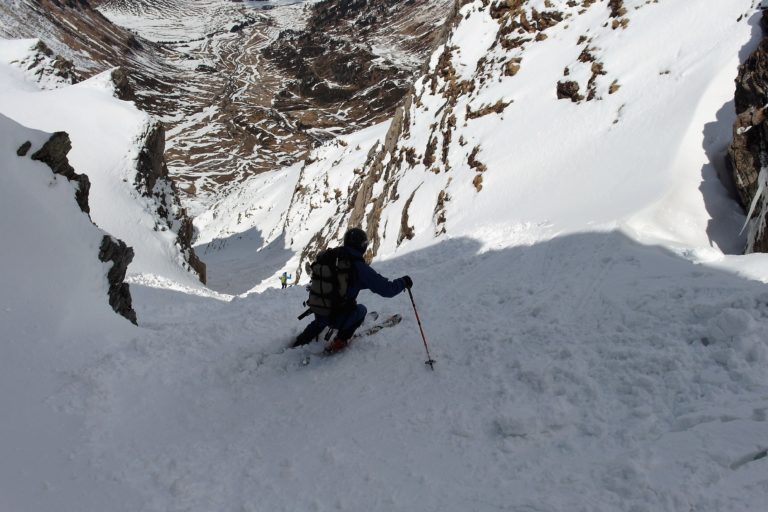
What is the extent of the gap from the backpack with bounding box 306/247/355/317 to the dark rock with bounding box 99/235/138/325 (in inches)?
164

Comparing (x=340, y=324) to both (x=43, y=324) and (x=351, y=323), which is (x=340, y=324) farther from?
(x=43, y=324)

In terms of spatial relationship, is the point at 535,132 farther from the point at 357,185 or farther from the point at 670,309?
the point at 357,185

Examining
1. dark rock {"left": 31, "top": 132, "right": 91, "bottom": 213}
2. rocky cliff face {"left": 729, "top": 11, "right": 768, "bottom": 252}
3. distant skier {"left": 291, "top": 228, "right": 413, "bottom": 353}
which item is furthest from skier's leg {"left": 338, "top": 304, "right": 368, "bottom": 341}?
rocky cliff face {"left": 729, "top": 11, "right": 768, "bottom": 252}

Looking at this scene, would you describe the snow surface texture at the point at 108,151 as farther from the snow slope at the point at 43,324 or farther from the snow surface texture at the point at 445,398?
the snow surface texture at the point at 445,398

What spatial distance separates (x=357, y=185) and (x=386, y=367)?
119 feet

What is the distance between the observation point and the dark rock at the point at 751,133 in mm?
9797

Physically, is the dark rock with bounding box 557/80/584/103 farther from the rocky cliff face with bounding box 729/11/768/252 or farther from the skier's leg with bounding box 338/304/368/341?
the skier's leg with bounding box 338/304/368/341

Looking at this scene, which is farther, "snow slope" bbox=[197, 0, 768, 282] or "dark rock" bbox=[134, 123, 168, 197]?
"dark rock" bbox=[134, 123, 168, 197]

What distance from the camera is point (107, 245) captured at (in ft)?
28.4

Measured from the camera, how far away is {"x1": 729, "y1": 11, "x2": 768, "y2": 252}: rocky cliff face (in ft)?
30.8

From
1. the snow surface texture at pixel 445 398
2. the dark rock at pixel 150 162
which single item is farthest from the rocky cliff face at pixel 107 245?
the dark rock at pixel 150 162

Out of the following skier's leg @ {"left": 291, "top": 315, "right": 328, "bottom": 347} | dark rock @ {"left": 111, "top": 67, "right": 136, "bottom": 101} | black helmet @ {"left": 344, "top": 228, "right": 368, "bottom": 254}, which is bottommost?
skier's leg @ {"left": 291, "top": 315, "right": 328, "bottom": 347}

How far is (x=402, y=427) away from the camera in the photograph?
496 centimetres

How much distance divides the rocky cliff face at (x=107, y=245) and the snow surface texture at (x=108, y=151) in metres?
11.7
